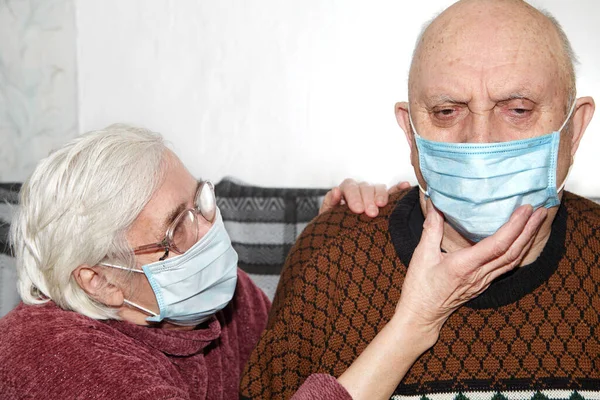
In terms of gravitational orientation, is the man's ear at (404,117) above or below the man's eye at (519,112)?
below

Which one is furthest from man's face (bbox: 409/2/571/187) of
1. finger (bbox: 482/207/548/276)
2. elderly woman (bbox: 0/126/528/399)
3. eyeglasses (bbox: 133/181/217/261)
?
eyeglasses (bbox: 133/181/217/261)

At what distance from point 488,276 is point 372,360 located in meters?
0.29

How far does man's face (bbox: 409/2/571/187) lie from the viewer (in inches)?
51.1

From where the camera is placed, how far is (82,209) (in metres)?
1.51

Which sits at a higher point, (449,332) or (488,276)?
(488,276)

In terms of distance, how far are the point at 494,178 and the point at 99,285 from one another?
934 millimetres

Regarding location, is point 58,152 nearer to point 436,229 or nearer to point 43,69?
point 436,229

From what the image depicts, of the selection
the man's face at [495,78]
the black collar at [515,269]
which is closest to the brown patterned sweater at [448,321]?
the black collar at [515,269]

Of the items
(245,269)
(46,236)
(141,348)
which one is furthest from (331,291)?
(245,269)

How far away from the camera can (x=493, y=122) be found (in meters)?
1.33

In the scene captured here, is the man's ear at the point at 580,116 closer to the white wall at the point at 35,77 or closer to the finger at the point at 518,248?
the finger at the point at 518,248

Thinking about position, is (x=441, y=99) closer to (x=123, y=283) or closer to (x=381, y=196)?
(x=381, y=196)

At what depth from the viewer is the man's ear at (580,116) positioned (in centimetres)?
138

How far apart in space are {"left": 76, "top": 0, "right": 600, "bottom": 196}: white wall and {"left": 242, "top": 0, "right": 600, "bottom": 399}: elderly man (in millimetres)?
881
